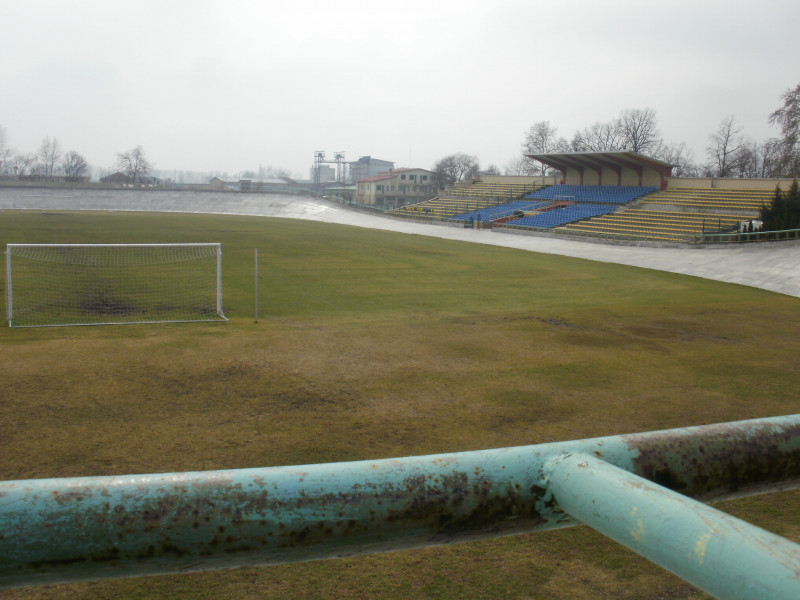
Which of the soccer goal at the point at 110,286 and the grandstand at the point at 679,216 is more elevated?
the grandstand at the point at 679,216

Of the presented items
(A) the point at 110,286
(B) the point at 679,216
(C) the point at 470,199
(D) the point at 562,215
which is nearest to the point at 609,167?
(D) the point at 562,215

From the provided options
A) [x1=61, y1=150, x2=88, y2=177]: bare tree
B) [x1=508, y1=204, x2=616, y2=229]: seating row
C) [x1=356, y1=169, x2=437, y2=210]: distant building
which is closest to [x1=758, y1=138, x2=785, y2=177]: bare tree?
[x1=508, y1=204, x2=616, y2=229]: seating row

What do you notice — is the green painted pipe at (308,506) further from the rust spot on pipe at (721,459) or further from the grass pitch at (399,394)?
the grass pitch at (399,394)

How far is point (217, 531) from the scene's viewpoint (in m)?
0.93

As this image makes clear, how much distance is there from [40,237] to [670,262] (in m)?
32.9

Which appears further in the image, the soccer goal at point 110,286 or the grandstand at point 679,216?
the grandstand at point 679,216

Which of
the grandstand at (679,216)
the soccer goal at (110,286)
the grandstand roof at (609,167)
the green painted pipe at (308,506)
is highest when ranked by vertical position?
the grandstand roof at (609,167)

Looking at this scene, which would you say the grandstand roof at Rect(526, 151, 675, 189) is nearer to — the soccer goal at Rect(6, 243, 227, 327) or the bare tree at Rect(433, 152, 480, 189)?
the soccer goal at Rect(6, 243, 227, 327)

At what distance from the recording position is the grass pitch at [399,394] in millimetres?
5062

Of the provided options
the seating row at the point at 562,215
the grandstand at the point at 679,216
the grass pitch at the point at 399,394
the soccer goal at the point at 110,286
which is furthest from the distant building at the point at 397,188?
the grass pitch at the point at 399,394

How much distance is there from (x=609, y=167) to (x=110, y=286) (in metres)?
45.4

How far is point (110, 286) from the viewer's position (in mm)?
20422

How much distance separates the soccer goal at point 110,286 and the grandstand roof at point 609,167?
3511 centimetres

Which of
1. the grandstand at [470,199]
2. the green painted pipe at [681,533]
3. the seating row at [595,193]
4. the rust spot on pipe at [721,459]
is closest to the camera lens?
the green painted pipe at [681,533]
